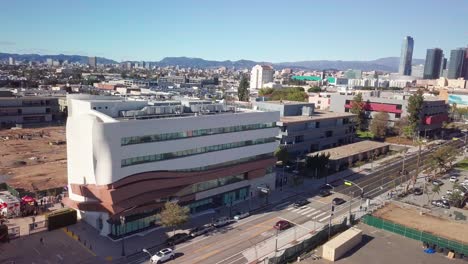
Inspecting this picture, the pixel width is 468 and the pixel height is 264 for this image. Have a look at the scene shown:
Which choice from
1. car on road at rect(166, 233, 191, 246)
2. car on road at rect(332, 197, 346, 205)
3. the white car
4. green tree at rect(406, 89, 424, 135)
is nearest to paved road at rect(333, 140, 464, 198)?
car on road at rect(332, 197, 346, 205)

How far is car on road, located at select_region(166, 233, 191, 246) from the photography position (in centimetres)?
4825

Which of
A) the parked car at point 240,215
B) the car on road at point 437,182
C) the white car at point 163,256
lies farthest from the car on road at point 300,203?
the car on road at point 437,182

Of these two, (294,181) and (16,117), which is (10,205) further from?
(16,117)

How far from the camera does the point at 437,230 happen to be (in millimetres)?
49625

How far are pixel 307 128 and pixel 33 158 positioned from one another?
7009 centimetres

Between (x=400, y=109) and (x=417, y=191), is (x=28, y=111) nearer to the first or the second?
Result: (x=417, y=191)

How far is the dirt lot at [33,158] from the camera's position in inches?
2948

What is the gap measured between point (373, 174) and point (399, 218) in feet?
112

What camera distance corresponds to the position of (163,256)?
43.5m

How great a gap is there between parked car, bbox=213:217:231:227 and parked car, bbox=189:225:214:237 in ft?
3.08

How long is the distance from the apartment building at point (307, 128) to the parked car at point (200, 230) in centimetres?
3648

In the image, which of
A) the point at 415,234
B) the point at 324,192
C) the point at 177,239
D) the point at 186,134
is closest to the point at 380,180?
the point at 324,192

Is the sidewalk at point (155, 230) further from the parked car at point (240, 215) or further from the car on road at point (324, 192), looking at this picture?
the car on road at point (324, 192)

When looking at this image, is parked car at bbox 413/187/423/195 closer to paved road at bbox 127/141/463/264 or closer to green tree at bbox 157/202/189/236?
paved road at bbox 127/141/463/264
